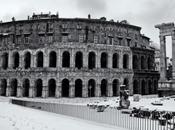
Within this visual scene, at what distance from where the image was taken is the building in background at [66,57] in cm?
3747

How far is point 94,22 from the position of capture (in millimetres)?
38656

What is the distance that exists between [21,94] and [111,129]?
28083mm

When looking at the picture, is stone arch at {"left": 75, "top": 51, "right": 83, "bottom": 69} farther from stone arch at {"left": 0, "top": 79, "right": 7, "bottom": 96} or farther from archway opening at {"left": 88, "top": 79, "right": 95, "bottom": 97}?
stone arch at {"left": 0, "top": 79, "right": 7, "bottom": 96}

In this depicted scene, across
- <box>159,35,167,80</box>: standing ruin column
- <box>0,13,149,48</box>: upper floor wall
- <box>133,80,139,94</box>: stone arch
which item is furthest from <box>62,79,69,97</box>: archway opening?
<box>159,35,167,80</box>: standing ruin column

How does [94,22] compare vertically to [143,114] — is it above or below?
above

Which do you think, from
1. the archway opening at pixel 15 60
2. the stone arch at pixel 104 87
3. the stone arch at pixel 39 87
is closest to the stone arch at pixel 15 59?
the archway opening at pixel 15 60

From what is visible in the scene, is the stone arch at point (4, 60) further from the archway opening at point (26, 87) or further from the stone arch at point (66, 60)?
the stone arch at point (66, 60)

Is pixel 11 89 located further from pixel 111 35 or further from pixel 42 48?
pixel 111 35

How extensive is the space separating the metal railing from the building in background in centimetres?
1659

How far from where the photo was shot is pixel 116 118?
14.6m

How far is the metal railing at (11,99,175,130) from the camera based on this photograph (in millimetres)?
12516

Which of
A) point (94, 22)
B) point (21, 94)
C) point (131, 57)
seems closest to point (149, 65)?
point (131, 57)

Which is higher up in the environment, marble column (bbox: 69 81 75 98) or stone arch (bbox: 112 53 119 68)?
stone arch (bbox: 112 53 119 68)

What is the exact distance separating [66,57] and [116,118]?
85.2 ft
